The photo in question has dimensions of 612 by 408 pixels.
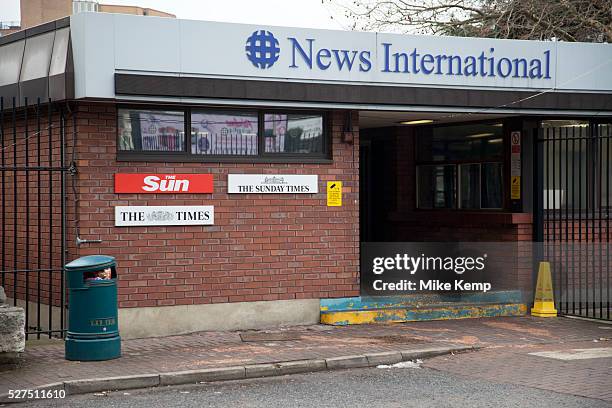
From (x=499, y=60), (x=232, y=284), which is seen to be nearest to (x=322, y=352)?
(x=232, y=284)

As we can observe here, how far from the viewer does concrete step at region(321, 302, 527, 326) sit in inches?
521

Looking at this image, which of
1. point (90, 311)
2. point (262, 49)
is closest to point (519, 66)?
point (262, 49)

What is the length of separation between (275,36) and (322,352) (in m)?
4.46

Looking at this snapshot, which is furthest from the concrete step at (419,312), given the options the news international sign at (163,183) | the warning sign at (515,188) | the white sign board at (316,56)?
the white sign board at (316,56)

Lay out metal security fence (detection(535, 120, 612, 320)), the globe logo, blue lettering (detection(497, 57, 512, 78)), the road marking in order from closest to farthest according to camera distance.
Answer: the road marking
the globe logo
blue lettering (detection(497, 57, 512, 78))
metal security fence (detection(535, 120, 612, 320))

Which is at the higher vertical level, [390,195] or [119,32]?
[119,32]

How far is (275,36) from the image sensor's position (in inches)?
492

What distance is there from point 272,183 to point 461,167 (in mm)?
4584

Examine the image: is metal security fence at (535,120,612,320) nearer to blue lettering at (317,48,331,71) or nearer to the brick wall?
the brick wall

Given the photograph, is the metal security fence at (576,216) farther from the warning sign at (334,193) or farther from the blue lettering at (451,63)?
the warning sign at (334,193)

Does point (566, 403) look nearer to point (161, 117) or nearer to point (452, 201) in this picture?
point (161, 117)

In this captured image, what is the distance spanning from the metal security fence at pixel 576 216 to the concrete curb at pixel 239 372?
4.25 metres

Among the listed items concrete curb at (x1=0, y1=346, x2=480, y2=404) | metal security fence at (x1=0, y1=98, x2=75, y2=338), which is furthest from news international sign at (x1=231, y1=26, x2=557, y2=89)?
concrete curb at (x1=0, y1=346, x2=480, y2=404)

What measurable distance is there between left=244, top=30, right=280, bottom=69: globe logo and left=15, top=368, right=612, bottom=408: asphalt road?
4618 millimetres
